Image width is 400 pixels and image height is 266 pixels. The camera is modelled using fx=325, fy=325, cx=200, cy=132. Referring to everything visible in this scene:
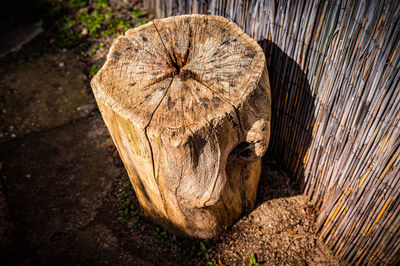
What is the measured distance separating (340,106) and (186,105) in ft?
3.34

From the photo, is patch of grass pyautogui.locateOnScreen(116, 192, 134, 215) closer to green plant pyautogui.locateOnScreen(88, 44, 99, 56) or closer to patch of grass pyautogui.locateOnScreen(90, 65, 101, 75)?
patch of grass pyautogui.locateOnScreen(90, 65, 101, 75)

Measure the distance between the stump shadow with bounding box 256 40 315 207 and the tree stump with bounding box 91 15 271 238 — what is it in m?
0.46

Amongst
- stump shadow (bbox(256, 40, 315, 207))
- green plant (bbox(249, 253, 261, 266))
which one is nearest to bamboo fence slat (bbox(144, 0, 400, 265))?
stump shadow (bbox(256, 40, 315, 207))

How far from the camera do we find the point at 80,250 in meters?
2.65

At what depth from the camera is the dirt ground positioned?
260 cm

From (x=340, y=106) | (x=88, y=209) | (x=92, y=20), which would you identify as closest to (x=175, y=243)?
(x=88, y=209)

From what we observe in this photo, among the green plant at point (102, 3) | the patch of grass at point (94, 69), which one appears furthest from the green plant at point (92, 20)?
the patch of grass at point (94, 69)

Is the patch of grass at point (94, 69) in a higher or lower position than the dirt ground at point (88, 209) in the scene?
higher

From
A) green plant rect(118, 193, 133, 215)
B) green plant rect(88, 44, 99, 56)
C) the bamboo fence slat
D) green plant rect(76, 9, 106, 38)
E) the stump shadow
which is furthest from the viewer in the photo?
green plant rect(76, 9, 106, 38)

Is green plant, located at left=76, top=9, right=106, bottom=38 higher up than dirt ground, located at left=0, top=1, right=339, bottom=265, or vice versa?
green plant, located at left=76, top=9, right=106, bottom=38

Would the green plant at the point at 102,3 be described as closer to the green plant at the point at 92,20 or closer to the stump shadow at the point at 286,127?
the green plant at the point at 92,20

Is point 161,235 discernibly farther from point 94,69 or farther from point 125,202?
point 94,69

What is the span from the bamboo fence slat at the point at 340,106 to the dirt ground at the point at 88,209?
0.28 meters

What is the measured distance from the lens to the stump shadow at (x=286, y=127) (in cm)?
242
